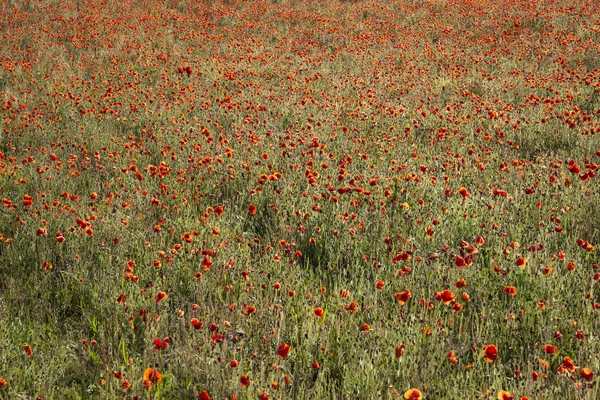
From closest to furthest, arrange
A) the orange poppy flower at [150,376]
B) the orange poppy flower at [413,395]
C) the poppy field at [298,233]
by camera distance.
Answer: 1. the orange poppy flower at [413,395]
2. the orange poppy flower at [150,376]
3. the poppy field at [298,233]

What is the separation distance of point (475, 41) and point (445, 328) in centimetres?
1037

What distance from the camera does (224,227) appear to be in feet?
12.8

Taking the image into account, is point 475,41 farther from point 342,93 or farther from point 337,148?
point 337,148

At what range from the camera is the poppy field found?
2438 millimetres

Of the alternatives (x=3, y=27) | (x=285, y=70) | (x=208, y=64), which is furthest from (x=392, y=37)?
(x=3, y=27)

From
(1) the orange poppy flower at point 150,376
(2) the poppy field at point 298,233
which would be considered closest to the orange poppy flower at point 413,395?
(2) the poppy field at point 298,233

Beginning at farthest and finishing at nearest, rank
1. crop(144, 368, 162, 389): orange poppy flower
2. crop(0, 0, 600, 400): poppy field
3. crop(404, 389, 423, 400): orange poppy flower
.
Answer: crop(0, 0, 600, 400): poppy field → crop(144, 368, 162, 389): orange poppy flower → crop(404, 389, 423, 400): orange poppy flower

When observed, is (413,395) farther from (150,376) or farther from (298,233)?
(298,233)

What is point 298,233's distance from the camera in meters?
3.86

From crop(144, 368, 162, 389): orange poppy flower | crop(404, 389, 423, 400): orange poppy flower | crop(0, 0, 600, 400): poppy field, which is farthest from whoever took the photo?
crop(0, 0, 600, 400): poppy field

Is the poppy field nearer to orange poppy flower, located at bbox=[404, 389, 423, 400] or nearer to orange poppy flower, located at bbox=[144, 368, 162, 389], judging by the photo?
orange poppy flower, located at bbox=[144, 368, 162, 389]

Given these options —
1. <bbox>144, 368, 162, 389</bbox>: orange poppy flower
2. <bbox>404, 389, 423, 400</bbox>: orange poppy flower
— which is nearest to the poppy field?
<bbox>144, 368, 162, 389</bbox>: orange poppy flower

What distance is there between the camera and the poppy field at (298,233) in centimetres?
A: 244

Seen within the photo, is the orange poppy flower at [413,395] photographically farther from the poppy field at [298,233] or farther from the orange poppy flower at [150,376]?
the orange poppy flower at [150,376]
